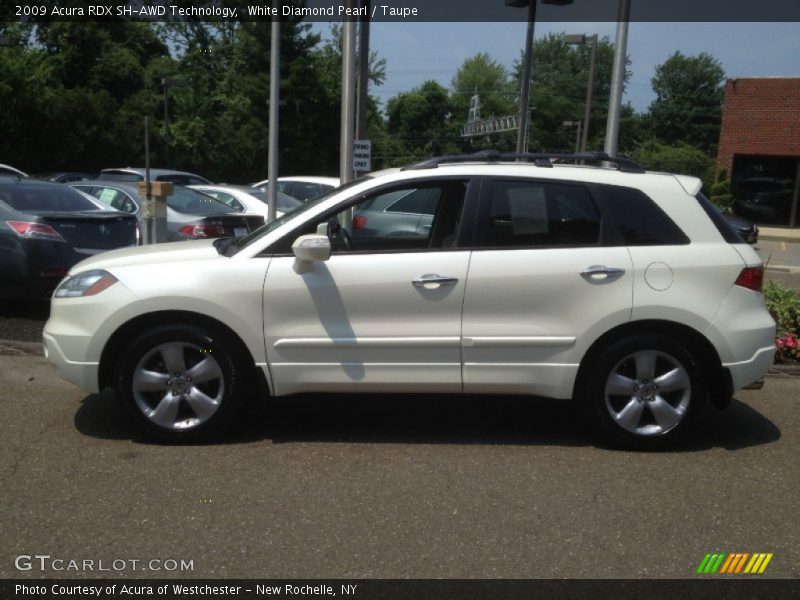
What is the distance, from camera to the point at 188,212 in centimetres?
1080

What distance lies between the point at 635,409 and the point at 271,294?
7.64ft

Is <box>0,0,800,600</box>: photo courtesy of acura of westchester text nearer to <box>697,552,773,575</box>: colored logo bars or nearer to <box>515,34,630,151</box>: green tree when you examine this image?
<box>697,552,773,575</box>: colored logo bars

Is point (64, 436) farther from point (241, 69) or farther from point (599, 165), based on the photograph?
point (241, 69)

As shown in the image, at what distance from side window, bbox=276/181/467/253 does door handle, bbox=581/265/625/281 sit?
84cm

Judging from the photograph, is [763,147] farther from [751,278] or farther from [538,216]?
[538,216]

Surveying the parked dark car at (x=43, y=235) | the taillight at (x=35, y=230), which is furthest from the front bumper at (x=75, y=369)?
the taillight at (x=35, y=230)

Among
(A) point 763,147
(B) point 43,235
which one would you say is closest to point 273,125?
(B) point 43,235

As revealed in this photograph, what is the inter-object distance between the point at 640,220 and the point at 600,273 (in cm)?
46

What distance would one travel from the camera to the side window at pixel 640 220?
5.21 meters

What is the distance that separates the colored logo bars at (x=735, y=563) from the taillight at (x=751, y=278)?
5.96 feet

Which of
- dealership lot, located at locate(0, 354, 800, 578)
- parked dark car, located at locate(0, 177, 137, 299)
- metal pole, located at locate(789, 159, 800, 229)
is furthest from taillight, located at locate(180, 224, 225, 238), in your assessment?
metal pole, located at locate(789, 159, 800, 229)

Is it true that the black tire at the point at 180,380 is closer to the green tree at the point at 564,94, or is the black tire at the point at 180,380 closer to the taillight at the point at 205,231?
the taillight at the point at 205,231

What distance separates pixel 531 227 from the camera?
5.23 m

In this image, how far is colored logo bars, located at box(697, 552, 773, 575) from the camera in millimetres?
3783
